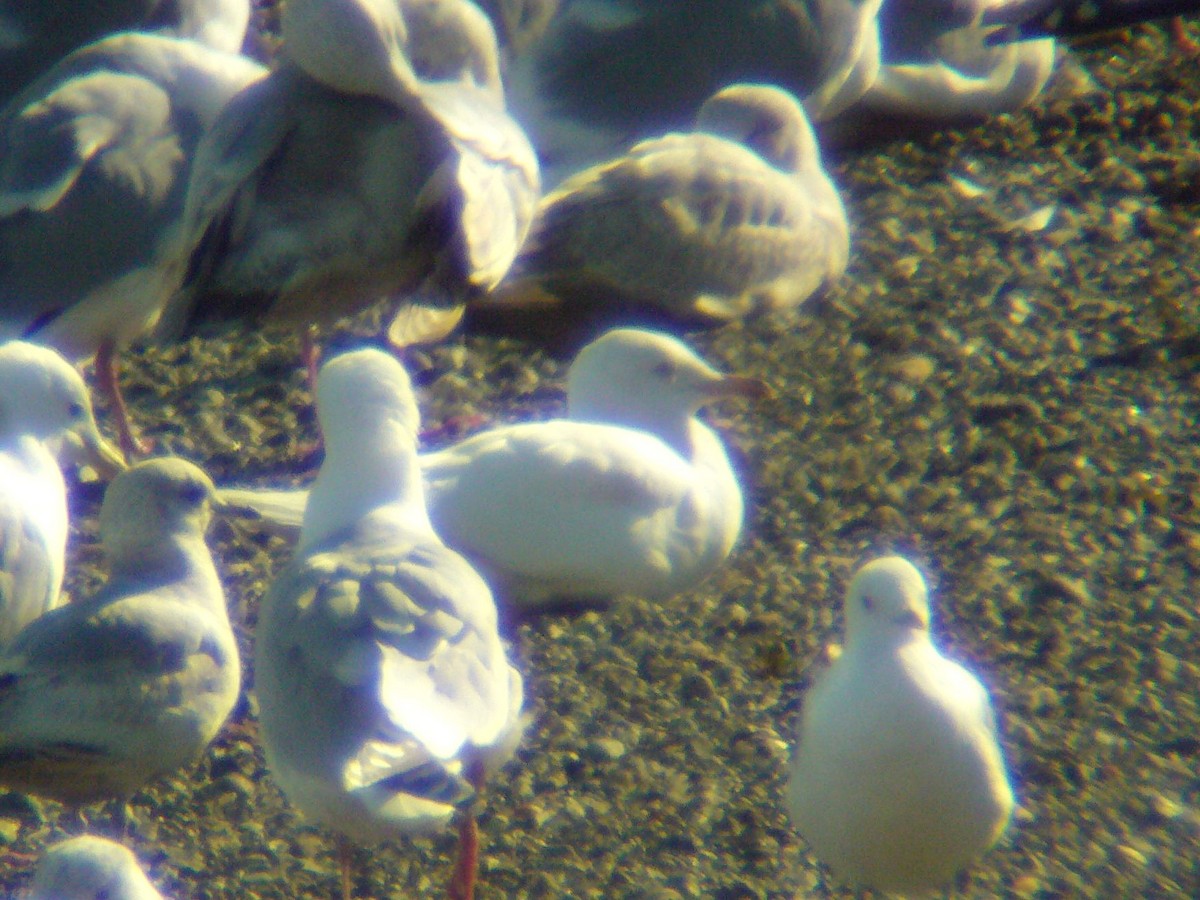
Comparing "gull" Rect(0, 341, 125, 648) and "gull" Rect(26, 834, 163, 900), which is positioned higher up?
"gull" Rect(26, 834, 163, 900)

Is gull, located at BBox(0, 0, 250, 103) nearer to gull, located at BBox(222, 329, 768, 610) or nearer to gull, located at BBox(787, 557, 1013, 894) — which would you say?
gull, located at BBox(222, 329, 768, 610)

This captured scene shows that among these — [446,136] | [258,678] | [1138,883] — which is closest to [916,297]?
[446,136]

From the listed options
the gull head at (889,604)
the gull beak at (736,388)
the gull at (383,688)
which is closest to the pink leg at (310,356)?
the gull beak at (736,388)

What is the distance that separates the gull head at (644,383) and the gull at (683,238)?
0.76 m

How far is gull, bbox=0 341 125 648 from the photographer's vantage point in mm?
3834

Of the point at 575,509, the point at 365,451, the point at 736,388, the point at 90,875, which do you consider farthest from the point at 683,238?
the point at 90,875

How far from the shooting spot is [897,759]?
10.6 ft

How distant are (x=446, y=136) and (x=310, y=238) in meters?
0.52

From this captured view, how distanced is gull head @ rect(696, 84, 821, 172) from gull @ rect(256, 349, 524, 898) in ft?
8.83

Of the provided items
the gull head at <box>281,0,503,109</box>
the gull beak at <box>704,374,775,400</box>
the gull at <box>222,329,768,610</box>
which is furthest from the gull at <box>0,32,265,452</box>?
the gull beak at <box>704,374,775,400</box>

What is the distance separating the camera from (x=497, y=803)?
3.80m

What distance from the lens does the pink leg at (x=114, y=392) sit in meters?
4.91

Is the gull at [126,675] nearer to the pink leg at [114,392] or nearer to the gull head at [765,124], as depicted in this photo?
the pink leg at [114,392]

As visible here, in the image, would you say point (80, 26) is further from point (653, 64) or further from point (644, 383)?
point (644, 383)
